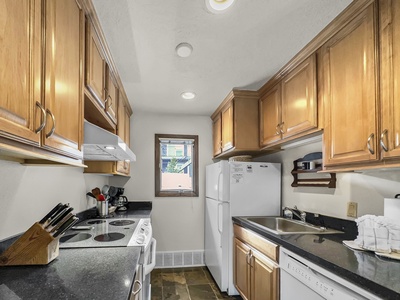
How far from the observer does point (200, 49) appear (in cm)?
197

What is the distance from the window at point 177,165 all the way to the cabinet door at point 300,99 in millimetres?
1945

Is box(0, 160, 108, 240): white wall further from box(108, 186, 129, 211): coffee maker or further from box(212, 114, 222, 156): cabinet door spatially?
box(212, 114, 222, 156): cabinet door

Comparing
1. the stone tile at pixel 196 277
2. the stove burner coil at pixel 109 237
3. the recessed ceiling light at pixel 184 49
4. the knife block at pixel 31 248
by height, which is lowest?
the stone tile at pixel 196 277

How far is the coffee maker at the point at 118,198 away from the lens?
3.34 metres

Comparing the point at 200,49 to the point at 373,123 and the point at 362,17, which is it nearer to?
the point at 362,17

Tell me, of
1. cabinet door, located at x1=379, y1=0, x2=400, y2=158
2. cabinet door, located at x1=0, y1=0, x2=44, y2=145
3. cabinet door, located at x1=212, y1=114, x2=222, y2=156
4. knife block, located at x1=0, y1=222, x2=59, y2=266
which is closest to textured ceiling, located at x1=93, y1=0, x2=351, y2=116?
cabinet door, located at x1=379, y1=0, x2=400, y2=158

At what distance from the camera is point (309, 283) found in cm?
147

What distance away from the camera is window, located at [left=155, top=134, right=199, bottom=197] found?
394 centimetres

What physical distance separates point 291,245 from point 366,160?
70 centimetres

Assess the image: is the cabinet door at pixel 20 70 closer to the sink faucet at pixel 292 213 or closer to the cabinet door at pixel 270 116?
the cabinet door at pixel 270 116

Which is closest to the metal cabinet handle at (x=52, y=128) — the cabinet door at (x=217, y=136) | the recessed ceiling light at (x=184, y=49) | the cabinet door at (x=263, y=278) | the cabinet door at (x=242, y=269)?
the recessed ceiling light at (x=184, y=49)

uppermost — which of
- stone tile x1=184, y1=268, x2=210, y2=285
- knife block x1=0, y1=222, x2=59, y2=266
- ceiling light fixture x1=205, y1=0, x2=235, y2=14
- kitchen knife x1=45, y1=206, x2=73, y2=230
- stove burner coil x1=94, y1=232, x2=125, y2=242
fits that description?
ceiling light fixture x1=205, y1=0, x2=235, y2=14

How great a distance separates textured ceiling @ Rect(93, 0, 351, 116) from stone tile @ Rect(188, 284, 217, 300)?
7.68 ft


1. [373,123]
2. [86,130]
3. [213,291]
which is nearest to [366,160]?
[373,123]
